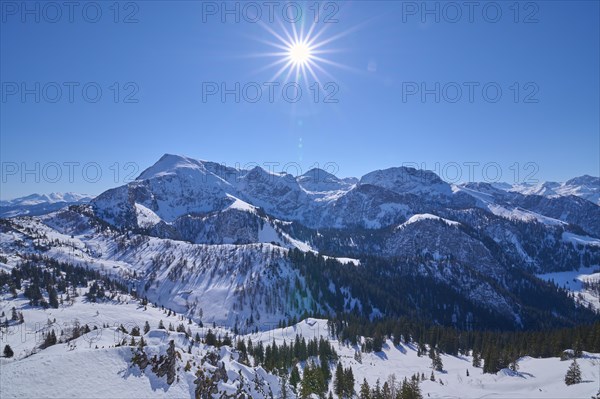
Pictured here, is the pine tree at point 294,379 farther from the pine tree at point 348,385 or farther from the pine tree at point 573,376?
the pine tree at point 573,376

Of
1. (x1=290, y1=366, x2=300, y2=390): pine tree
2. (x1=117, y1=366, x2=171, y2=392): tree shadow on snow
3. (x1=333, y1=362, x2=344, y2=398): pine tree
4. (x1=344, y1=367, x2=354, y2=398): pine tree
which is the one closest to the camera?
(x1=117, y1=366, x2=171, y2=392): tree shadow on snow

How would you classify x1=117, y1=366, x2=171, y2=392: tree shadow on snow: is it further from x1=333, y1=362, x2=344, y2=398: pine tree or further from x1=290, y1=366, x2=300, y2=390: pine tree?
x1=333, y1=362, x2=344, y2=398: pine tree

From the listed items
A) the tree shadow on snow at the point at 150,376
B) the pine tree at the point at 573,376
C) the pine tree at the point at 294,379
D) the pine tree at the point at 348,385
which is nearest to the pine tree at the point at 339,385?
the pine tree at the point at 348,385

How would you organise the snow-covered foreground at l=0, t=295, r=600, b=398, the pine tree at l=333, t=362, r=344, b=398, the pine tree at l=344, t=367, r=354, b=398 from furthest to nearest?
the pine tree at l=333, t=362, r=344, b=398 → the pine tree at l=344, t=367, r=354, b=398 → the snow-covered foreground at l=0, t=295, r=600, b=398

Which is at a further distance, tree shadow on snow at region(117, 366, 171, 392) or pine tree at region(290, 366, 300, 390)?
pine tree at region(290, 366, 300, 390)

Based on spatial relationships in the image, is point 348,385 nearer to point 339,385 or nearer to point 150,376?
point 339,385

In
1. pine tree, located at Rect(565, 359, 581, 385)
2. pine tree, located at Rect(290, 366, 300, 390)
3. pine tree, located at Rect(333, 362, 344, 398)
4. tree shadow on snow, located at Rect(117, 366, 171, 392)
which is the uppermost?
tree shadow on snow, located at Rect(117, 366, 171, 392)

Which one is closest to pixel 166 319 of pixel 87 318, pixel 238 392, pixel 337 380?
pixel 87 318

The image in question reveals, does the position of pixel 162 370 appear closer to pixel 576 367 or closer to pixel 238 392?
pixel 238 392

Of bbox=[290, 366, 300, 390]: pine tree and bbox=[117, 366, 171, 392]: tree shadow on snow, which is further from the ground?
bbox=[117, 366, 171, 392]: tree shadow on snow

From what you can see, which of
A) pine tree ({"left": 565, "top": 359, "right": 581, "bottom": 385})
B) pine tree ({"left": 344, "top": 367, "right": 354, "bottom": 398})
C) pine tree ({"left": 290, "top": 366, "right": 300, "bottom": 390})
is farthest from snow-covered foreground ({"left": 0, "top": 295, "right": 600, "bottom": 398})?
pine tree ({"left": 290, "top": 366, "right": 300, "bottom": 390})
